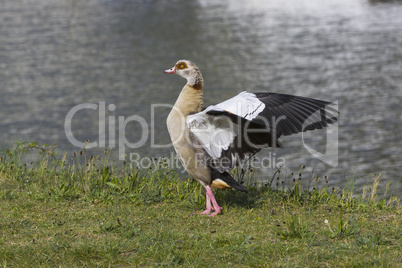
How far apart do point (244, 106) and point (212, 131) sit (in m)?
0.67

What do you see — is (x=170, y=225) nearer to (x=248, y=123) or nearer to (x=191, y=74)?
(x=248, y=123)

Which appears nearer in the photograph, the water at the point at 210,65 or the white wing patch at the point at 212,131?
the white wing patch at the point at 212,131

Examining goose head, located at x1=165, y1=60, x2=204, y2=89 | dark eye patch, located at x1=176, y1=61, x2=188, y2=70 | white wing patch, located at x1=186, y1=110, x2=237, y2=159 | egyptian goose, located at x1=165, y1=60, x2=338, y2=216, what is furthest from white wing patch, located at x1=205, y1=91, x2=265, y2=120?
dark eye patch, located at x1=176, y1=61, x2=188, y2=70

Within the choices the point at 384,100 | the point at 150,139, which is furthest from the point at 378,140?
the point at 150,139

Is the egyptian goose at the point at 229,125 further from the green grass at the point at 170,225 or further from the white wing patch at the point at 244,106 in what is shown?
the green grass at the point at 170,225

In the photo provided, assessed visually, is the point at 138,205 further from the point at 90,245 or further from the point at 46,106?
the point at 46,106

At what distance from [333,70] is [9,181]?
54.0 ft

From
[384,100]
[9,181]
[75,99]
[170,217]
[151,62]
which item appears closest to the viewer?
[170,217]

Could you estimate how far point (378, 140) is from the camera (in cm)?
1464

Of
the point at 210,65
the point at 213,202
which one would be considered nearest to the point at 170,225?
the point at 213,202

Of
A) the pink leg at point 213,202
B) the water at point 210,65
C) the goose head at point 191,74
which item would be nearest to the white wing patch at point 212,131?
the pink leg at point 213,202

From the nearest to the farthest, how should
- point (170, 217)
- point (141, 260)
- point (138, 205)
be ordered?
1. point (141, 260)
2. point (170, 217)
3. point (138, 205)

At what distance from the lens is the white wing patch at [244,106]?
646 centimetres

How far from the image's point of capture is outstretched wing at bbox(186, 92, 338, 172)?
665 centimetres
